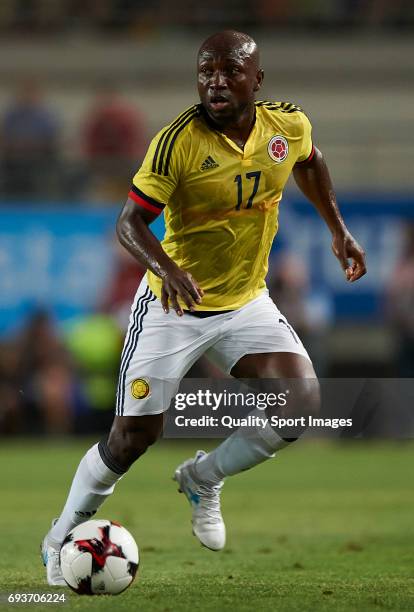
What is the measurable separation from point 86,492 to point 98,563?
513 mm

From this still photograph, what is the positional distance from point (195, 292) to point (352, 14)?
13.4 meters

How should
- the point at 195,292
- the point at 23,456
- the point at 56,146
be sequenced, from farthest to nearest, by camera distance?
the point at 56,146, the point at 23,456, the point at 195,292

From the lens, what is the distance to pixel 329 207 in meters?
6.75

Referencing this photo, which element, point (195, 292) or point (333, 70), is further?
point (333, 70)

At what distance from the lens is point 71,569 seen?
5.74 metres

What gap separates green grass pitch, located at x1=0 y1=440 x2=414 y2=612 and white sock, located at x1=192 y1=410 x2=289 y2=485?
0.54 metres

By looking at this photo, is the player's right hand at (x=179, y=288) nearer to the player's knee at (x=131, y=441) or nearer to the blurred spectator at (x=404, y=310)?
the player's knee at (x=131, y=441)

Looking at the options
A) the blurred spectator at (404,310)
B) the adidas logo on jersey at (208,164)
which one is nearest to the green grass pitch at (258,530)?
the blurred spectator at (404,310)

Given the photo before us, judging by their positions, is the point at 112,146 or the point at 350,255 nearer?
the point at 350,255

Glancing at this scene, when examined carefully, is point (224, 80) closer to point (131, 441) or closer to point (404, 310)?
point (131, 441)

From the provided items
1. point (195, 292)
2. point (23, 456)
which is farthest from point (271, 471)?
point (195, 292)

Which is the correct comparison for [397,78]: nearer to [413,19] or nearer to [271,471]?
[413,19]

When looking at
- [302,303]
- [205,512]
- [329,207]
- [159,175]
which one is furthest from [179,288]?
[302,303]

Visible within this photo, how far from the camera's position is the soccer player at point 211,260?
19.5 ft
